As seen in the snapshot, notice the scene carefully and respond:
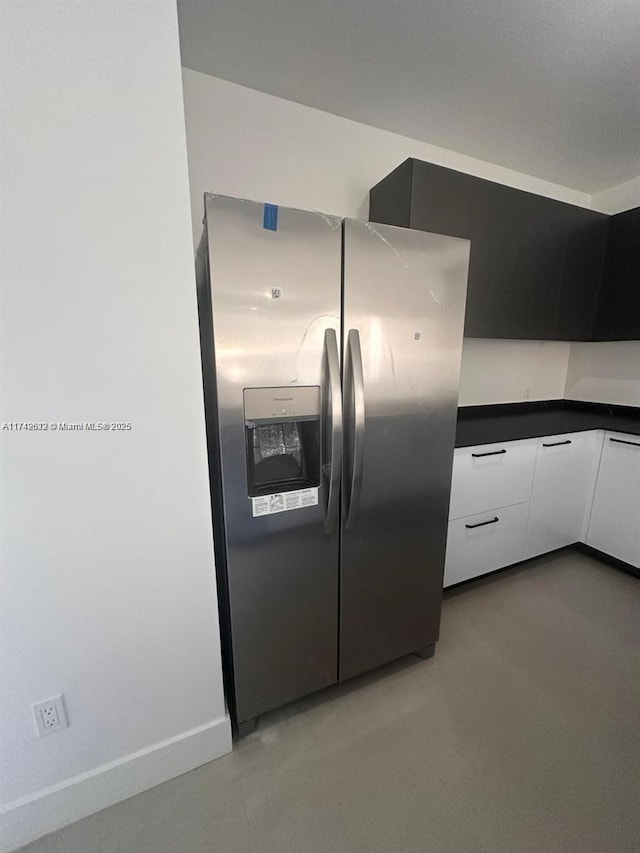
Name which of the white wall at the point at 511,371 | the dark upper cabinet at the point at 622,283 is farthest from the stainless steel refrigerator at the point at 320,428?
the dark upper cabinet at the point at 622,283

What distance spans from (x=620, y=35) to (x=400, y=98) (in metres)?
0.85

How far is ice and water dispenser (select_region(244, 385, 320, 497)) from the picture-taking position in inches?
41.8

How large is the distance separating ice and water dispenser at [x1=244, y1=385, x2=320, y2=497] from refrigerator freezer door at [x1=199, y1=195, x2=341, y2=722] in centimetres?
1

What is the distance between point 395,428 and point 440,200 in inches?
49.8

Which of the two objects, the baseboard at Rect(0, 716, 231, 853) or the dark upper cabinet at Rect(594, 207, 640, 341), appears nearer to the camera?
the baseboard at Rect(0, 716, 231, 853)

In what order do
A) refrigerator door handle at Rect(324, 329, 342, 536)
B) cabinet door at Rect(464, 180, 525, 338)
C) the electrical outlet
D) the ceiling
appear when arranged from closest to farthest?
the electrical outlet → refrigerator door handle at Rect(324, 329, 342, 536) → the ceiling → cabinet door at Rect(464, 180, 525, 338)

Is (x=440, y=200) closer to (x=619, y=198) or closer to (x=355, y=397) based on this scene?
(x=355, y=397)

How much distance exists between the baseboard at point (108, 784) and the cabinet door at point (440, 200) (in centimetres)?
231

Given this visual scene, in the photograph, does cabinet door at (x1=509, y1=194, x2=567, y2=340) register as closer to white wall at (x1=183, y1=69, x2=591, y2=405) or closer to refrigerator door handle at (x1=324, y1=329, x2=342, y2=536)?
white wall at (x1=183, y1=69, x2=591, y2=405)

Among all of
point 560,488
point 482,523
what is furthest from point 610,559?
point 482,523

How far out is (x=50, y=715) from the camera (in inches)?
38.8

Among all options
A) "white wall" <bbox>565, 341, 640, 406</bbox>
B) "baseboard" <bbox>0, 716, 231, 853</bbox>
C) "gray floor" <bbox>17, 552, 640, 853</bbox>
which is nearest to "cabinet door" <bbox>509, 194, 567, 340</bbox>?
"white wall" <bbox>565, 341, 640, 406</bbox>

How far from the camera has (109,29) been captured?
76 cm

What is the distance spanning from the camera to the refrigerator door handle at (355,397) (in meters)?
1.12
